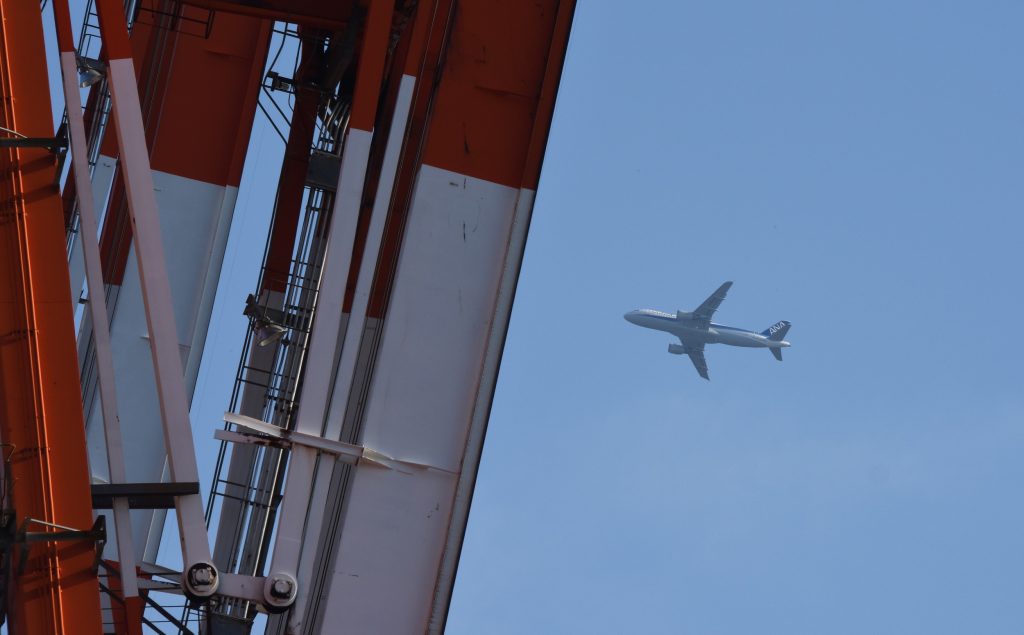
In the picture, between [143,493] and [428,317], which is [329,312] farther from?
[143,493]

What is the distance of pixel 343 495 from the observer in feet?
29.3

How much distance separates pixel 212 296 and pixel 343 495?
499 centimetres

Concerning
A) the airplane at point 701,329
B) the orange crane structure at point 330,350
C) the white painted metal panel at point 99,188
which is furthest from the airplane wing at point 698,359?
the orange crane structure at point 330,350

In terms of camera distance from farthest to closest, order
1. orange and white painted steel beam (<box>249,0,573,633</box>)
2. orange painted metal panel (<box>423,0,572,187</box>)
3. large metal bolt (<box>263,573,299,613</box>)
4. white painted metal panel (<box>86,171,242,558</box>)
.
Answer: white painted metal panel (<box>86,171,242,558</box>)
orange painted metal panel (<box>423,0,572,187</box>)
orange and white painted steel beam (<box>249,0,573,633</box>)
large metal bolt (<box>263,573,299,613</box>)

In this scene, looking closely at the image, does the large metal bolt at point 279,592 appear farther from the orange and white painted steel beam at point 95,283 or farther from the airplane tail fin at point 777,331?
the airplane tail fin at point 777,331

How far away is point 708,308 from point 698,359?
23.1 feet

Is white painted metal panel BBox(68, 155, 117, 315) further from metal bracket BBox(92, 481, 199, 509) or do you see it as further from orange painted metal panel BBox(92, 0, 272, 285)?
metal bracket BBox(92, 481, 199, 509)

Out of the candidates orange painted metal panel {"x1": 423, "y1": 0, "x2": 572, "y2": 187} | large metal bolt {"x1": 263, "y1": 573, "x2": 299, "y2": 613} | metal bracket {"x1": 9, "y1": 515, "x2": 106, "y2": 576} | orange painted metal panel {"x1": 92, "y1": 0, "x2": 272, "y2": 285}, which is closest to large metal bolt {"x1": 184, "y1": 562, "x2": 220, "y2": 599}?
large metal bolt {"x1": 263, "y1": 573, "x2": 299, "y2": 613}

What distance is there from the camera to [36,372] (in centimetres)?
723

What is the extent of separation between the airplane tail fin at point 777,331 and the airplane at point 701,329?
0.30 feet

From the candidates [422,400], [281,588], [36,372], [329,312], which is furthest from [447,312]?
[36,372]

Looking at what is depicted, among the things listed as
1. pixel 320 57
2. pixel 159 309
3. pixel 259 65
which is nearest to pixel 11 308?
pixel 159 309

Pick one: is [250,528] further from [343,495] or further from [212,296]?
[212,296]

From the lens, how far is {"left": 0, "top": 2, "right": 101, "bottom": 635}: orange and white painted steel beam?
7.12 meters
